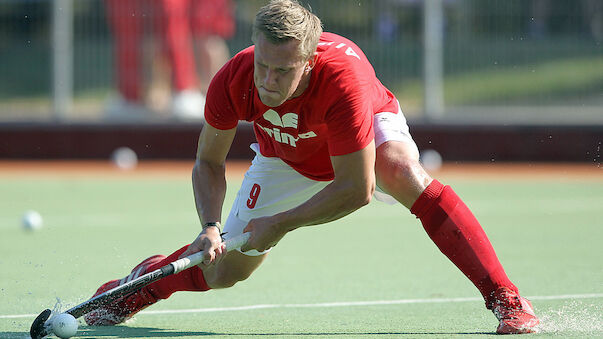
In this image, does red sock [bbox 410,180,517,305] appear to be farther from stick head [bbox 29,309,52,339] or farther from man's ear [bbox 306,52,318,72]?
stick head [bbox 29,309,52,339]

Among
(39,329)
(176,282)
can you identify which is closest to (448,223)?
(176,282)

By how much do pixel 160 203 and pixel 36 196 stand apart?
1.33 m

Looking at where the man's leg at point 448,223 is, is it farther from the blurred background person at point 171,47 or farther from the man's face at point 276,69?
the blurred background person at point 171,47

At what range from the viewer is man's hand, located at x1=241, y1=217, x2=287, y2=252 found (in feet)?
12.9

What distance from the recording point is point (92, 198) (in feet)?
31.7

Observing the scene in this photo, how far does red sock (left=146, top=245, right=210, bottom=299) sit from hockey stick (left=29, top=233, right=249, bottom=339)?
0.98 ft

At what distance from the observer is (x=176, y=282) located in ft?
14.7

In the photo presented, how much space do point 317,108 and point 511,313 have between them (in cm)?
114

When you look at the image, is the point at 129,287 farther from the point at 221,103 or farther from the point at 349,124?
the point at 349,124

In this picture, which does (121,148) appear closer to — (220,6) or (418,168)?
(220,6)

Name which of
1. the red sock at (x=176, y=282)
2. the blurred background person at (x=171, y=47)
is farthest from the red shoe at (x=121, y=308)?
the blurred background person at (x=171, y=47)

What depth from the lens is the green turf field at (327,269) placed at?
4.39m

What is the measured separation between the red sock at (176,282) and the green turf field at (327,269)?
15 cm

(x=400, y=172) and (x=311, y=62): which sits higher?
(x=311, y=62)
